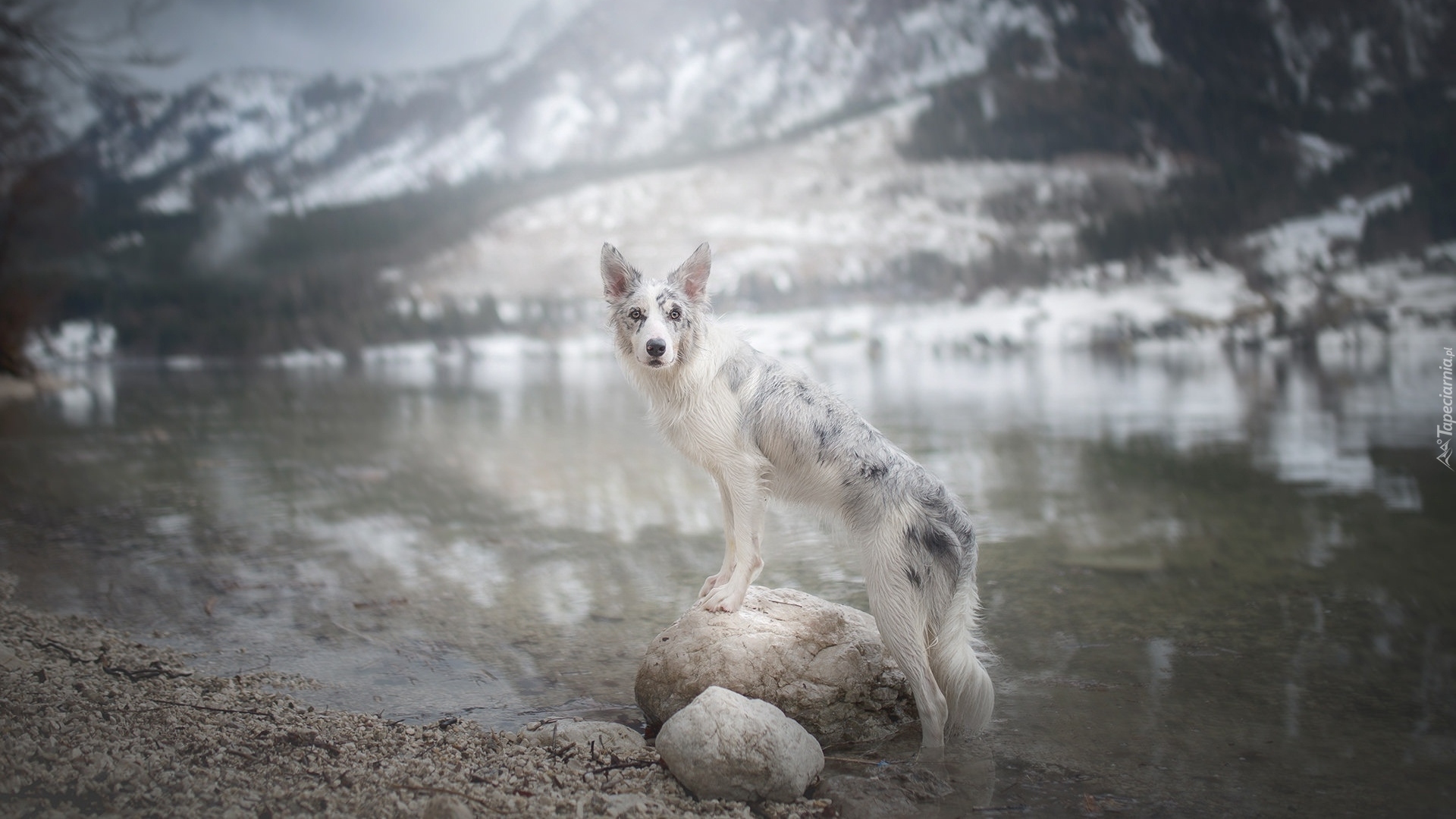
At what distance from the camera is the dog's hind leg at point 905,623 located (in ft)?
10.5

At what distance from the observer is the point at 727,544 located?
3617mm

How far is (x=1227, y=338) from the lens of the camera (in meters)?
31.7

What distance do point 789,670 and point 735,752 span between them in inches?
27.5

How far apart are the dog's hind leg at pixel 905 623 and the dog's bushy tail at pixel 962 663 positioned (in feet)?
0.17

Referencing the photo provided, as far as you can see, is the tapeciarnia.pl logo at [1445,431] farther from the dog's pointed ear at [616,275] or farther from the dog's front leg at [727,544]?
the dog's pointed ear at [616,275]

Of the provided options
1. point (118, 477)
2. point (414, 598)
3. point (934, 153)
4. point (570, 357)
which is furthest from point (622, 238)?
point (414, 598)

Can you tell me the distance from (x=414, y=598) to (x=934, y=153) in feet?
117

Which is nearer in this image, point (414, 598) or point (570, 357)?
point (414, 598)

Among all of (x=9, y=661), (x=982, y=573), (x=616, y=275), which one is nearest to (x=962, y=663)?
(x=616, y=275)

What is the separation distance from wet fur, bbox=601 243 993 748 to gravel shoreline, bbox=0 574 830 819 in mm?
731

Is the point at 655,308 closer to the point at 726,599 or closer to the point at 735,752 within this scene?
the point at 726,599

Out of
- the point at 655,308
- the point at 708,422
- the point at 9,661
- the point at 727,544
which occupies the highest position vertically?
the point at 655,308

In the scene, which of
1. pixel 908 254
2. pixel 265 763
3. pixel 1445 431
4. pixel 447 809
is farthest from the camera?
pixel 908 254

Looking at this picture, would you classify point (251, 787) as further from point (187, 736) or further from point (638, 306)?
point (638, 306)
